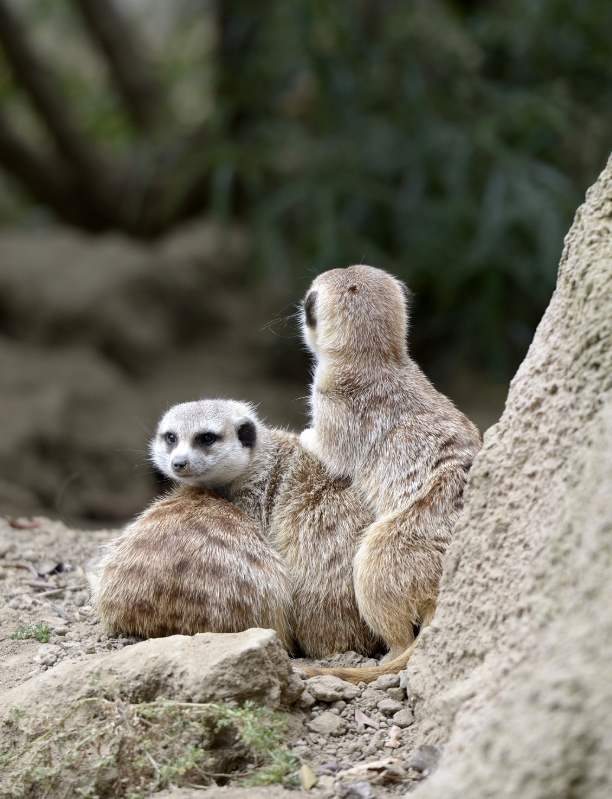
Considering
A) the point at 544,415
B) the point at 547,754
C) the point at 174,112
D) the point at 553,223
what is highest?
the point at 174,112

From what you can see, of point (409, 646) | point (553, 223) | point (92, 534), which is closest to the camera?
point (409, 646)

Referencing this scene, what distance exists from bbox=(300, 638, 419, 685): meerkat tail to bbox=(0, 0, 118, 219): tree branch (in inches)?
291

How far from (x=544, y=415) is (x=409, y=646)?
92cm

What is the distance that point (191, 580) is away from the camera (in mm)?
2629

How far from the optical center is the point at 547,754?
52.9 inches

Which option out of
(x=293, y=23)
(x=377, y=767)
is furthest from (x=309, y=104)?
(x=377, y=767)

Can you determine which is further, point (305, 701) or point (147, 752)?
point (305, 701)

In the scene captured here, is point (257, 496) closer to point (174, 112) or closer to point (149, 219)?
point (149, 219)

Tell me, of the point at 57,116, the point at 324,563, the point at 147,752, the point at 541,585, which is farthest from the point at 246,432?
the point at 57,116

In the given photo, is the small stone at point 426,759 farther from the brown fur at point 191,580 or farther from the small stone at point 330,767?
the brown fur at point 191,580

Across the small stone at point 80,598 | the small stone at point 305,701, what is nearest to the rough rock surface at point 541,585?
the small stone at point 305,701

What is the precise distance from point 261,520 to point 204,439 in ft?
1.14

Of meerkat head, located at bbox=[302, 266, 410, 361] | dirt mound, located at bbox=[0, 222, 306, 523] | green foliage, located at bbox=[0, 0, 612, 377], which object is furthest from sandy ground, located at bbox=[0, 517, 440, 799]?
green foliage, located at bbox=[0, 0, 612, 377]

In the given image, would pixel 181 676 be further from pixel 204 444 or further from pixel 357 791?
pixel 204 444
